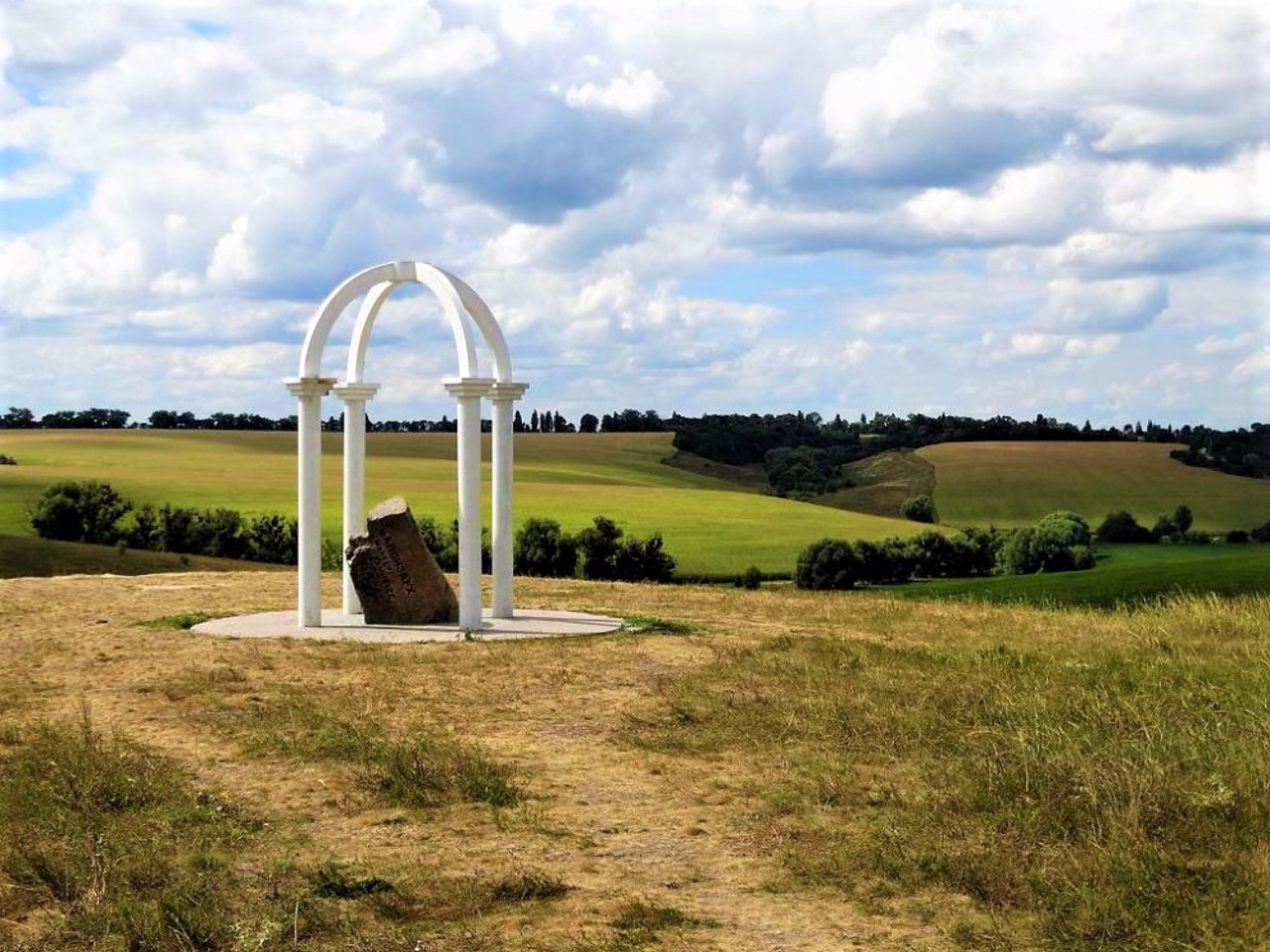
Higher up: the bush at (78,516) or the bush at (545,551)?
the bush at (78,516)

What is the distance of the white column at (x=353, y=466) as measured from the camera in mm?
22094

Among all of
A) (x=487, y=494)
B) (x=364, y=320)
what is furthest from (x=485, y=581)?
(x=487, y=494)

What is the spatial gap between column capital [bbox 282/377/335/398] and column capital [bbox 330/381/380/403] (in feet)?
1.57

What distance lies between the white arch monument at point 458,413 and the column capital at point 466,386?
0.01 meters

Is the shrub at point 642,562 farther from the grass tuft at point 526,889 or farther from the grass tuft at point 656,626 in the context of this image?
the grass tuft at point 526,889

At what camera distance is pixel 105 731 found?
42.5 feet

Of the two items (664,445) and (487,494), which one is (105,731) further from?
(664,445)

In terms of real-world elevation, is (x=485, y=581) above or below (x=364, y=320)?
below

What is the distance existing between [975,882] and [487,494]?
63412 millimetres

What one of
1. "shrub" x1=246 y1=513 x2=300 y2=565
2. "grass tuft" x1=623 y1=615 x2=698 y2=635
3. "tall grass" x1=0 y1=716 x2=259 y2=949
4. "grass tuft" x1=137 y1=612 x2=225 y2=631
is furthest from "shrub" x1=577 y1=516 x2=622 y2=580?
"tall grass" x1=0 y1=716 x2=259 y2=949

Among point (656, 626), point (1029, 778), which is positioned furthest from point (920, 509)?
point (1029, 778)

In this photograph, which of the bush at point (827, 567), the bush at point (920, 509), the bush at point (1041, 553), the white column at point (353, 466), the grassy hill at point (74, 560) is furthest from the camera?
the bush at point (920, 509)

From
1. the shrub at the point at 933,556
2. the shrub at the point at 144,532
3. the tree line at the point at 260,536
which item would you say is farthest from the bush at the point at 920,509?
the shrub at the point at 144,532

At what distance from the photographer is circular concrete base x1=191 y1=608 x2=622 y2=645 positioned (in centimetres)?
1973
